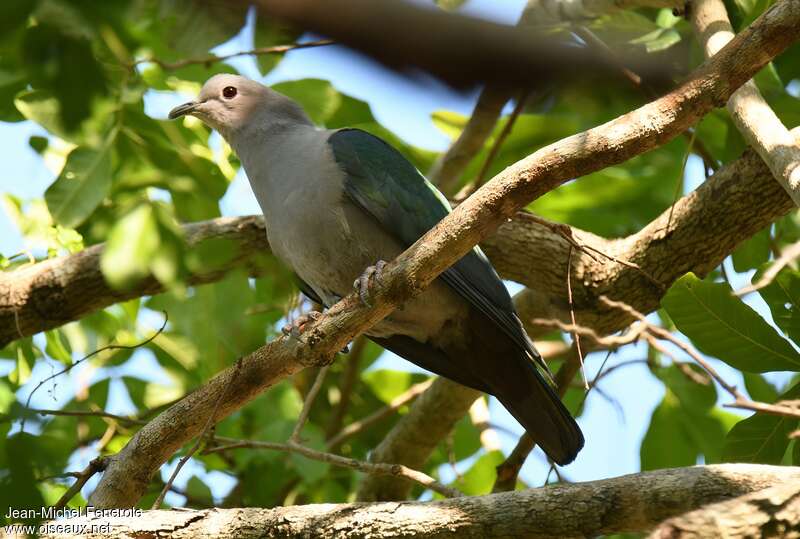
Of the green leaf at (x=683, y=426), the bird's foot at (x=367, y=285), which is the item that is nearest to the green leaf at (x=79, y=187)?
the bird's foot at (x=367, y=285)

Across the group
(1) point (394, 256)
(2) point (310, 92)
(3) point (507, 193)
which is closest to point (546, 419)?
(1) point (394, 256)

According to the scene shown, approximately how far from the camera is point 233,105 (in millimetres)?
5098

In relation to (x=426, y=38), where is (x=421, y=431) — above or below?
above

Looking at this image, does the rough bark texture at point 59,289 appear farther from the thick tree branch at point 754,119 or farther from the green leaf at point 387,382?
the thick tree branch at point 754,119

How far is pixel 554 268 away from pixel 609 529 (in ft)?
6.61

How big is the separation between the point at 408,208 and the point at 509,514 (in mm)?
1746

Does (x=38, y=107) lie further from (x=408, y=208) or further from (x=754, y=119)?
(x=754, y=119)

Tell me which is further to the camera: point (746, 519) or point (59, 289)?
point (59, 289)

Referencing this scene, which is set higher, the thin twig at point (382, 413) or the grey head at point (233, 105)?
the grey head at point (233, 105)

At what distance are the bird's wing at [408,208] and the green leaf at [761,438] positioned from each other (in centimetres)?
86

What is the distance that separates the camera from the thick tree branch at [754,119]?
321 centimetres

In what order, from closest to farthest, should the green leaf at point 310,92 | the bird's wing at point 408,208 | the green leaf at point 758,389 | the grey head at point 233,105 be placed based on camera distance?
the bird's wing at point 408,208, the green leaf at point 758,389, the grey head at point 233,105, the green leaf at point 310,92

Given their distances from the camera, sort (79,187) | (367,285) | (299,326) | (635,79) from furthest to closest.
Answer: (79,187) → (299,326) → (367,285) → (635,79)

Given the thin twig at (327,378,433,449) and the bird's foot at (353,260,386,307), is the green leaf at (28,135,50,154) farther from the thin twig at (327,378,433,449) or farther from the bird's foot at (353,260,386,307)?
the bird's foot at (353,260,386,307)
